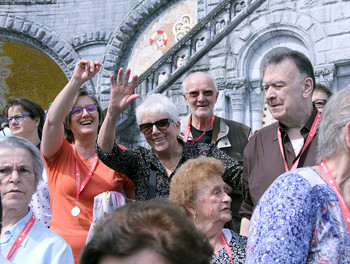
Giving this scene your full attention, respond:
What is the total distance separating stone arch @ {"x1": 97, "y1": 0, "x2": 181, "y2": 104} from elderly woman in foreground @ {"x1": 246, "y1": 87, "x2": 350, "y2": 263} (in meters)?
13.1

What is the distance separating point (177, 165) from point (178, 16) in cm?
1160

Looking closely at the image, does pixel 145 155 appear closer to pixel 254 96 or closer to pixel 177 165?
pixel 177 165

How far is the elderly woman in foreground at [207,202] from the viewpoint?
2.69 m

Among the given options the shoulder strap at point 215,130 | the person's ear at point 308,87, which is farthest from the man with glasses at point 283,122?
the shoulder strap at point 215,130

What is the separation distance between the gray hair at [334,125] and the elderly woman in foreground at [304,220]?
1.3 inches

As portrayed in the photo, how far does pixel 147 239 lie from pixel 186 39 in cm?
868

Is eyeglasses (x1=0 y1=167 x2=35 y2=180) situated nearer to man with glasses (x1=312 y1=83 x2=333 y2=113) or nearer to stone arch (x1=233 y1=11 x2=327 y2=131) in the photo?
man with glasses (x1=312 y1=83 x2=333 y2=113)

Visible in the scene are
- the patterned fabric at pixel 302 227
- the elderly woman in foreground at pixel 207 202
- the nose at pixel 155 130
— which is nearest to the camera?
the patterned fabric at pixel 302 227

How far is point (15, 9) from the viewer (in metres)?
15.5

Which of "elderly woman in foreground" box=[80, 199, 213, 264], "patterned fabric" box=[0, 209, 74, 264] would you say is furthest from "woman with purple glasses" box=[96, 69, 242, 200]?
"elderly woman in foreground" box=[80, 199, 213, 264]

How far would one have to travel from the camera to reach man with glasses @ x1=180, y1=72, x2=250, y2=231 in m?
3.92

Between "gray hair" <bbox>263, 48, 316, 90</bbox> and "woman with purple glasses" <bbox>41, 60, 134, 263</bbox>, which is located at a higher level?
"gray hair" <bbox>263, 48, 316, 90</bbox>

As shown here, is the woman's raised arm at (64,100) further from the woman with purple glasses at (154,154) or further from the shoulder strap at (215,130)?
the shoulder strap at (215,130)

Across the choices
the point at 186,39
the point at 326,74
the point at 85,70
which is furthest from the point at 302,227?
the point at 186,39
